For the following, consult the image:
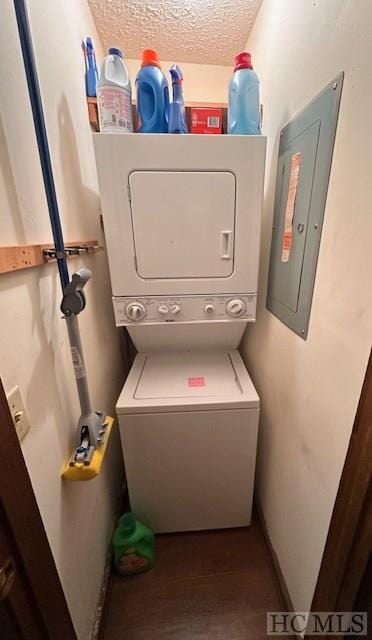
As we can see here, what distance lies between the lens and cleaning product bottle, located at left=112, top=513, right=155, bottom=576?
1.26m

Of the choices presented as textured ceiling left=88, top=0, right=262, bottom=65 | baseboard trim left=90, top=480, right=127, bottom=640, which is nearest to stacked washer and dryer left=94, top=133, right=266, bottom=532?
baseboard trim left=90, top=480, right=127, bottom=640

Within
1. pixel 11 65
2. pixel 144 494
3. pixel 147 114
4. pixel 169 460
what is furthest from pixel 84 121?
pixel 144 494

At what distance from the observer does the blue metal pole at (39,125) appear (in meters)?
0.61

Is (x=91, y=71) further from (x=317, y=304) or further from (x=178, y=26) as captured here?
(x=317, y=304)

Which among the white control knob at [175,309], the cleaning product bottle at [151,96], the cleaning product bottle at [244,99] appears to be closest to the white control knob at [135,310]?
the white control knob at [175,309]

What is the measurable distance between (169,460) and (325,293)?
3.47 ft

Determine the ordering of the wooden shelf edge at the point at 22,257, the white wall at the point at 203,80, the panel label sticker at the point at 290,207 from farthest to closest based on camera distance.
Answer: the white wall at the point at 203,80 < the panel label sticker at the point at 290,207 < the wooden shelf edge at the point at 22,257

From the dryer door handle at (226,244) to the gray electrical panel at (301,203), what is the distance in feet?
0.75

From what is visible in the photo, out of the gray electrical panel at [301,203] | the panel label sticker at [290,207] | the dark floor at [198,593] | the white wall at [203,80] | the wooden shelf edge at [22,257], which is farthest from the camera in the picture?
the white wall at [203,80]

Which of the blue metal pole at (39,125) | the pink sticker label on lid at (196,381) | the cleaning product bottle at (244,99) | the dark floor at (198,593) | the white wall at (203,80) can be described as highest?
the white wall at (203,80)

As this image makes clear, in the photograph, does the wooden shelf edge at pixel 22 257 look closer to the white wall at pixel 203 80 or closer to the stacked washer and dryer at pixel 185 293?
the stacked washer and dryer at pixel 185 293

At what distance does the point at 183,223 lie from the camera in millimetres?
1123

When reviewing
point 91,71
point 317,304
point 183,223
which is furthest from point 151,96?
point 317,304

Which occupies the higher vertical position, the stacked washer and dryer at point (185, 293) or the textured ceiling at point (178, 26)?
the textured ceiling at point (178, 26)
